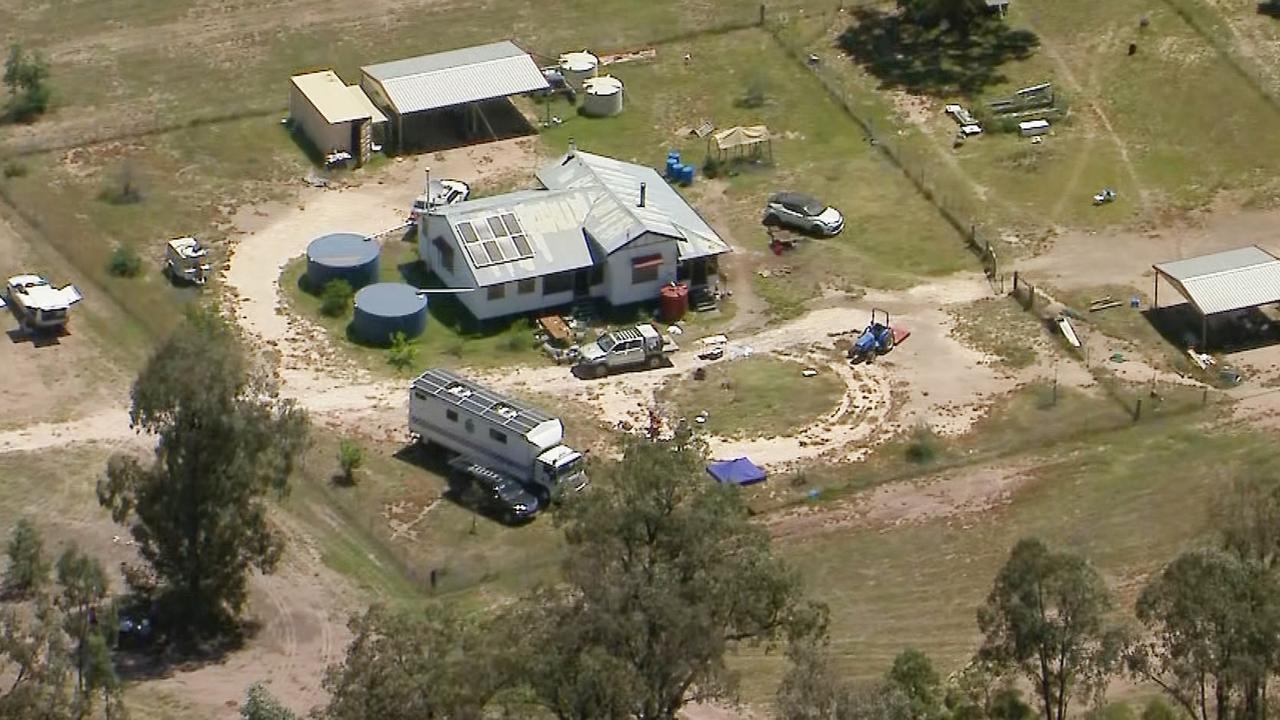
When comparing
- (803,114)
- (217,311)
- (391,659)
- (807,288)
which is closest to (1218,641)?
(391,659)

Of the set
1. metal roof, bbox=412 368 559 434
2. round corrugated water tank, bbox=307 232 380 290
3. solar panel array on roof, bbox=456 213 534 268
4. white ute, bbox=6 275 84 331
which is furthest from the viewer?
round corrugated water tank, bbox=307 232 380 290

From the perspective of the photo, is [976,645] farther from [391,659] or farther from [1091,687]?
[391,659]

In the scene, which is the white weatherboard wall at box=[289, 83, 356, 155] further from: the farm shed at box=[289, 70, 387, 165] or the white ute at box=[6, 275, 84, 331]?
the white ute at box=[6, 275, 84, 331]

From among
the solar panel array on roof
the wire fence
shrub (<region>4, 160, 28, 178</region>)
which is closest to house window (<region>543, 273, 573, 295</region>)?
the solar panel array on roof

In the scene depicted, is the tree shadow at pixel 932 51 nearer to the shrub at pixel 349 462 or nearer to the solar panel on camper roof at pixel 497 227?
the solar panel on camper roof at pixel 497 227

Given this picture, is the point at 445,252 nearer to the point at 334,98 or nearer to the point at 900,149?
the point at 334,98

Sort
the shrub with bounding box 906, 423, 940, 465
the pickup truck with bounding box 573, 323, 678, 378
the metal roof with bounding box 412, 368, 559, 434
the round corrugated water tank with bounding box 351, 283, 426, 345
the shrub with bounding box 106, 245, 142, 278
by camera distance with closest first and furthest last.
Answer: the metal roof with bounding box 412, 368, 559, 434 < the shrub with bounding box 906, 423, 940, 465 < the pickup truck with bounding box 573, 323, 678, 378 < the round corrugated water tank with bounding box 351, 283, 426, 345 < the shrub with bounding box 106, 245, 142, 278

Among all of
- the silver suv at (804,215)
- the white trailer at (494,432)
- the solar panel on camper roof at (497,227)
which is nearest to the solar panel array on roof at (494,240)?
the solar panel on camper roof at (497,227)
